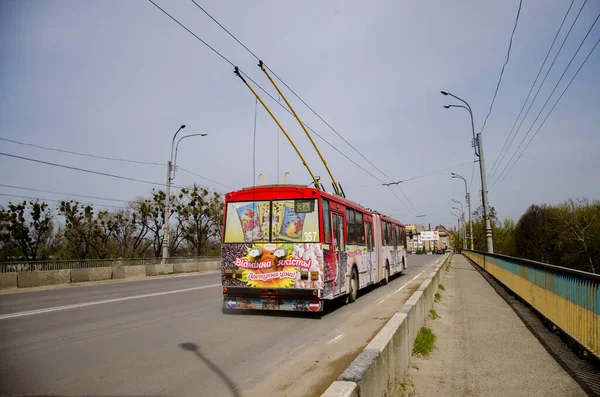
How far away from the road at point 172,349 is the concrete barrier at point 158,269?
14.6m

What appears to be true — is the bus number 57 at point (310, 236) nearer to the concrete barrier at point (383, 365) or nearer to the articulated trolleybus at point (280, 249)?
the articulated trolleybus at point (280, 249)

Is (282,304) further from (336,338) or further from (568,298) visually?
(568,298)

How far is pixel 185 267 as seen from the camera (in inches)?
1170

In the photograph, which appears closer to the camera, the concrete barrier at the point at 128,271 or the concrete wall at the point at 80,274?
the concrete wall at the point at 80,274

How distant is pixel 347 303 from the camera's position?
12.3m

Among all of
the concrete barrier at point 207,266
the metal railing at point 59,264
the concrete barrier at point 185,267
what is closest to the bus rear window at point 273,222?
the metal railing at point 59,264

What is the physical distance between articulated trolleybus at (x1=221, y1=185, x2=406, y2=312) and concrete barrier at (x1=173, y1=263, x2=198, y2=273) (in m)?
19.0

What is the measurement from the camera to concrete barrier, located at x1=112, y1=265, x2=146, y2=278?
75.0 feet

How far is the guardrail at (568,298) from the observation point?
5875 millimetres

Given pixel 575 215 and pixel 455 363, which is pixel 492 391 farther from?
pixel 575 215

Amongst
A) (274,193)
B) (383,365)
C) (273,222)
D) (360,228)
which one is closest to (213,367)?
(383,365)

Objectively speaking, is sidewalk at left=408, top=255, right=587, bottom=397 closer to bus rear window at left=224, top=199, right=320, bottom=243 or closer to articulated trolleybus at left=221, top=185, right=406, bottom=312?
articulated trolleybus at left=221, top=185, right=406, bottom=312

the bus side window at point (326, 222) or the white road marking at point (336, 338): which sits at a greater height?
the bus side window at point (326, 222)

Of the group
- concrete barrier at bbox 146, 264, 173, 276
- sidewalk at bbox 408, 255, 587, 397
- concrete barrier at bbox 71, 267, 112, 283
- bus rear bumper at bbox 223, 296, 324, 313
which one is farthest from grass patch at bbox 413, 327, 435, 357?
concrete barrier at bbox 146, 264, 173, 276
